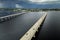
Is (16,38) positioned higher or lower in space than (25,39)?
lower

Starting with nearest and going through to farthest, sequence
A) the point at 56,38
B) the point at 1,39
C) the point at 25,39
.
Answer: the point at 25,39 < the point at 1,39 < the point at 56,38

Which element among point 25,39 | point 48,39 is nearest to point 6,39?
point 25,39

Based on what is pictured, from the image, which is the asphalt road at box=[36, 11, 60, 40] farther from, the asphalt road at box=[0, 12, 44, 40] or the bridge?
the asphalt road at box=[0, 12, 44, 40]

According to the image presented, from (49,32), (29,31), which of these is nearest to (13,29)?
(29,31)

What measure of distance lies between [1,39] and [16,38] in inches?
105

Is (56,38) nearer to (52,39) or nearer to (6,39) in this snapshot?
(52,39)

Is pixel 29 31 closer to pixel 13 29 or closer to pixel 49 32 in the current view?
pixel 49 32

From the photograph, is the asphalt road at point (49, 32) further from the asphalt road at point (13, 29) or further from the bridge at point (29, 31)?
the asphalt road at point (13, 29)

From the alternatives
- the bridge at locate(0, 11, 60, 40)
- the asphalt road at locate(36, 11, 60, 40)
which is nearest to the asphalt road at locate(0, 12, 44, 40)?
the bridge at locate(0, 11, 60, 40)

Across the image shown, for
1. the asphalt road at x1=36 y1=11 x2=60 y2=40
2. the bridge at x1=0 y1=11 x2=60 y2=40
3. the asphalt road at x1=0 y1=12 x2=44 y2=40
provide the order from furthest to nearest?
the asphalt road at x1=0 y1=12 x2=44 y2=40, the asphalt road at x1=36 y1=11 x2=60 y2=40, the bridge at x1=0 y1=11 x2=60 y2=40

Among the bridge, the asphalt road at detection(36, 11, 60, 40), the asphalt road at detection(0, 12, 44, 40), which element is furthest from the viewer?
the asphalt road at detection(0, 12, 44, 40)

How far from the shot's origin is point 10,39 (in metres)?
26.2

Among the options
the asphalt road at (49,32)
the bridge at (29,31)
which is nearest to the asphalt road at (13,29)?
the bridge at (29,31)

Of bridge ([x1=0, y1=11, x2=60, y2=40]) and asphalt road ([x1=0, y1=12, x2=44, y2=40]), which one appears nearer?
bridge ([x1=0, y1=11, x2=60, y2=40])
